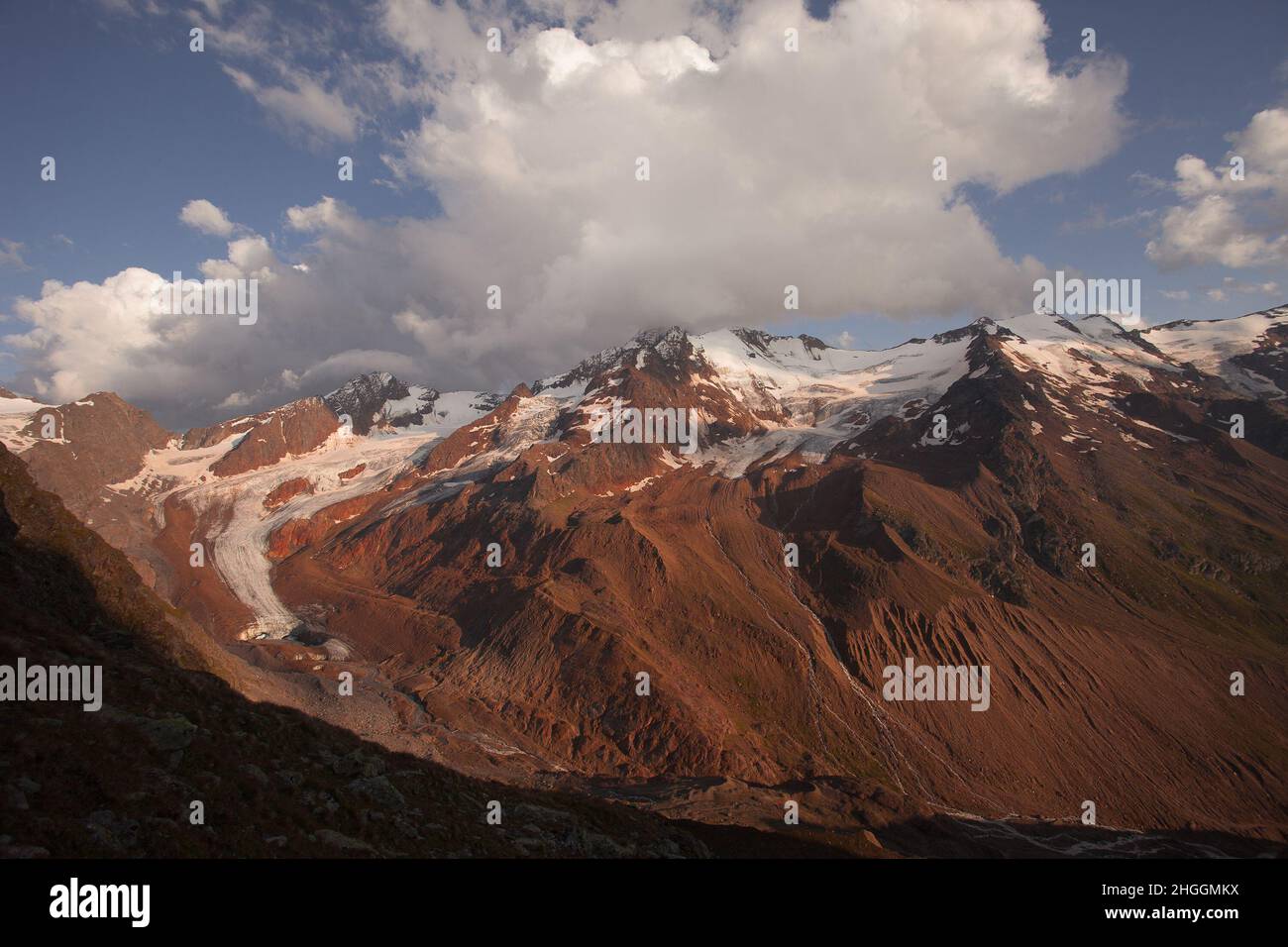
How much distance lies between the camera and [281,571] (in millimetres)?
134375

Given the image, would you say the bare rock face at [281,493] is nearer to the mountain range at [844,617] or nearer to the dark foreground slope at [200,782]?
the mountain range at [844,617]

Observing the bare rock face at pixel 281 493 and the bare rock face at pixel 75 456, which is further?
the bare rock face at pixel 281 493

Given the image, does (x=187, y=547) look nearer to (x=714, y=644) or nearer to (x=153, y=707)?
(x=714, y=644)

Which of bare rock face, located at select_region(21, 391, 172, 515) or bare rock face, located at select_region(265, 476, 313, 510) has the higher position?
bare rock face, located at select_region(21, 391, 172, 515)

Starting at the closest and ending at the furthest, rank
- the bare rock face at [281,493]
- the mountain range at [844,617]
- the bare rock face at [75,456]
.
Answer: the mountain range at [844,617]
the bare rock face at [75,456]
the bare rock face at [281,493]

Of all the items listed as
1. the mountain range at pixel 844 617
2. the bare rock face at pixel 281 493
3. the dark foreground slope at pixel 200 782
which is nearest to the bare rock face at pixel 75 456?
the mountain range at pixel 844 617

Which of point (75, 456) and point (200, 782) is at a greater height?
point (75, 456)

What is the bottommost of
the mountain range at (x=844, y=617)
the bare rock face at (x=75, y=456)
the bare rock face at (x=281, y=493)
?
the mountain range at (x=844, y=617)

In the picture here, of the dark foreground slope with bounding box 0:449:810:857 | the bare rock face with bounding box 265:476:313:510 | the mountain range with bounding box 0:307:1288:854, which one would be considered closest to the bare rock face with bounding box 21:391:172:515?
the mountain range with bounding box 0:307:1288:854

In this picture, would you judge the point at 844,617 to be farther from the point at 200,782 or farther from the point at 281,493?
the point at 281,493

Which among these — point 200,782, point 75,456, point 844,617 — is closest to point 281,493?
point 75,456

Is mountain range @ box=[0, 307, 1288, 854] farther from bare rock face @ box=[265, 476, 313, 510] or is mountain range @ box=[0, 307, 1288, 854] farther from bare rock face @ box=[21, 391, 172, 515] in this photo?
bare rock face @ box=[265, 476, 313, 510]

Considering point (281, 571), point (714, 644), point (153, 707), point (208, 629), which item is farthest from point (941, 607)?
point (281, 571)
